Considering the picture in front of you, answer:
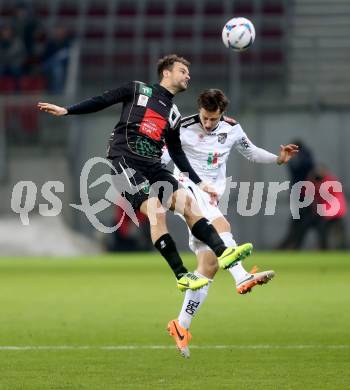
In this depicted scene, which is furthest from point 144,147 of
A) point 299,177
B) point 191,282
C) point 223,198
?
point 299,177

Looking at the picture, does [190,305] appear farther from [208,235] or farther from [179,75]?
[179,75]

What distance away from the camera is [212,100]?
8.79 m

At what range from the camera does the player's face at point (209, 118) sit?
352 inches

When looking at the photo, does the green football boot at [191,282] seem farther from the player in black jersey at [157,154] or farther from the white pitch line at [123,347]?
the white pitch line at [123,347]

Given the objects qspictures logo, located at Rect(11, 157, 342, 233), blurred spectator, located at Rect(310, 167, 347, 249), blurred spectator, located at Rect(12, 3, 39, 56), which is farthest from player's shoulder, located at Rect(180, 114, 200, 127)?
blurred spectator, located at Rect(12, 3, 39, 56)

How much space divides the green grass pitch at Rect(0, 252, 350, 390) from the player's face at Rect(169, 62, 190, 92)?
2.16 metres

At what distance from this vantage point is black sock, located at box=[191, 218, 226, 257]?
8.20m

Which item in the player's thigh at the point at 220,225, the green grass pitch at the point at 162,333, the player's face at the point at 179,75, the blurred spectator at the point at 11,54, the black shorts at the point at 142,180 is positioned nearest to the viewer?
the green grass pitch at the point at 162,333

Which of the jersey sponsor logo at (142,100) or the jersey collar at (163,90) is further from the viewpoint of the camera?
the jersey collar at (163,90)

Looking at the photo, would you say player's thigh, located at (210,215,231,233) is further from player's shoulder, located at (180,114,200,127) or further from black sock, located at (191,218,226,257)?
player's shoulder, located at (180,114,200,127)

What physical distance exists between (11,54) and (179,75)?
15120mm

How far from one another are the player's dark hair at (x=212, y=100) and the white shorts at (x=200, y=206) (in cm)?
72

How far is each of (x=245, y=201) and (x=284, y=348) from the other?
47.8ft

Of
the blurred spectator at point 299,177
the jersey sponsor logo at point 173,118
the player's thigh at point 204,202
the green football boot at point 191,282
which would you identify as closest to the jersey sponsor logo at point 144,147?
the jersey sponsor logo at point 173,118
